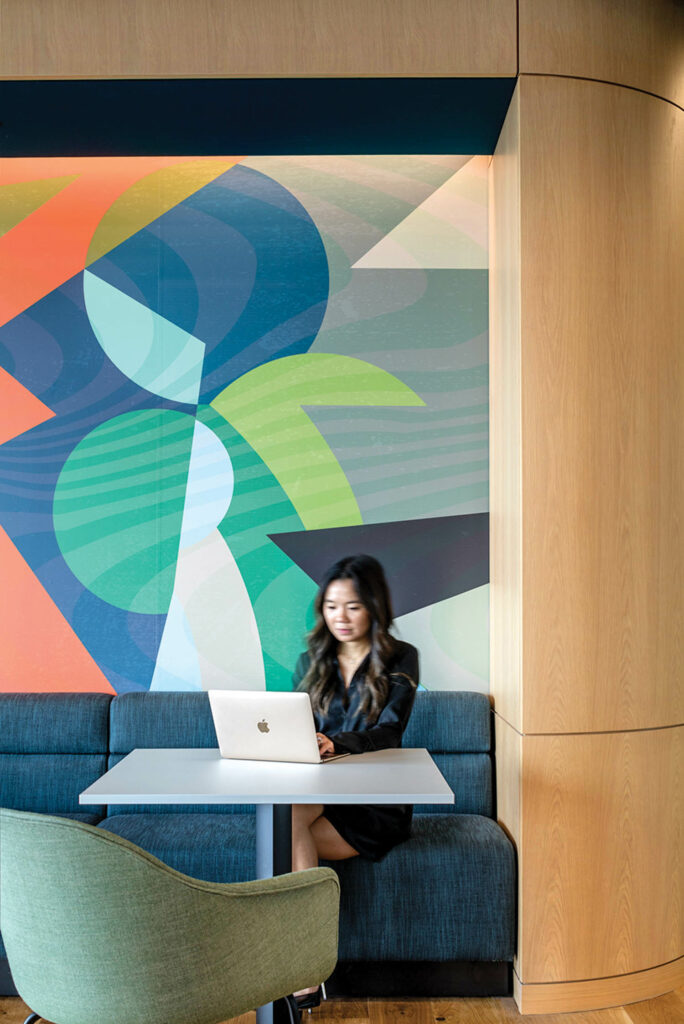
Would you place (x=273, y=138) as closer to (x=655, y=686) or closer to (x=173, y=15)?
(x=173, y=15)

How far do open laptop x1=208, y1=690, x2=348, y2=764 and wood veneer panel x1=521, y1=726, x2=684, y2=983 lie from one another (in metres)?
0.86

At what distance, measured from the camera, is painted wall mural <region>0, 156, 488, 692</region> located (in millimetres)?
3713

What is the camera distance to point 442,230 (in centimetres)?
376

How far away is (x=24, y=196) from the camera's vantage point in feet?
12.5

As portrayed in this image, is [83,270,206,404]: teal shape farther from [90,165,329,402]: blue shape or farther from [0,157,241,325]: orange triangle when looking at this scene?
[0,157,241,325]: orange triangle

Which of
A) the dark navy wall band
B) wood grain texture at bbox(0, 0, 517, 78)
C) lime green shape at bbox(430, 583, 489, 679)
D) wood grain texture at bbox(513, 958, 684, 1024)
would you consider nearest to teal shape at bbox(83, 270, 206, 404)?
the dark navy wall band

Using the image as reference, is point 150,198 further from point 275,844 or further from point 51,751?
point 275,844

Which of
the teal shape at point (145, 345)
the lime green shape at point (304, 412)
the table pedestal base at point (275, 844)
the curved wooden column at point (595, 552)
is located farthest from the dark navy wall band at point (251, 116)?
the table pedestal base at point (275, 844)

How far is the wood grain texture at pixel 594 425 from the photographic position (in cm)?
301

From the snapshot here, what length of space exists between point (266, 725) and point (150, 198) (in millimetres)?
2383

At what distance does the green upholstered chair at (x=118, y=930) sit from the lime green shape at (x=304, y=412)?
2024mm

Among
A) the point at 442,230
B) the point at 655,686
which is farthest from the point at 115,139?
the point at 655,686

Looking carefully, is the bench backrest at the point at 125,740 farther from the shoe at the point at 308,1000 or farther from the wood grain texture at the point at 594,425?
the shoe at the point at 308,1000

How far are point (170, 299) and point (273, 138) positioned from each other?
0.78 m
